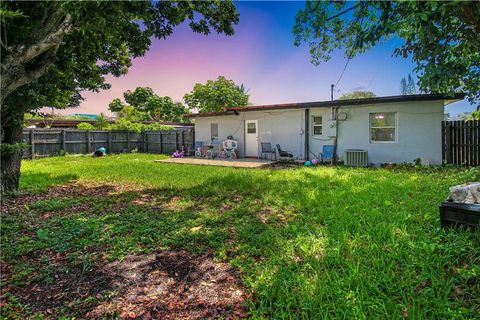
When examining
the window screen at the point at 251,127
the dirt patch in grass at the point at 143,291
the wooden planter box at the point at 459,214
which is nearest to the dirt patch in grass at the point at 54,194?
the dirt patch in grass at the point at 143,291

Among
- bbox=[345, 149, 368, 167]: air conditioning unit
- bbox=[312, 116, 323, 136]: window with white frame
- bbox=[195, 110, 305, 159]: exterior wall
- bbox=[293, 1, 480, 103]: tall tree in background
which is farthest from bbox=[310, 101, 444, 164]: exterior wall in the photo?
bbox=[293, 1, 480, 103]: tall tree in background

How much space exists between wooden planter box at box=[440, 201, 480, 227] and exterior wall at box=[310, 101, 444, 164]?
7.73 meters

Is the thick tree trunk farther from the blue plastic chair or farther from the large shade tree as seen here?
the blue plastic chair

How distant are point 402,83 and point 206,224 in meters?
14.9

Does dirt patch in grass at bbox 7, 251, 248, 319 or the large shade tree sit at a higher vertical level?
the large shade tree

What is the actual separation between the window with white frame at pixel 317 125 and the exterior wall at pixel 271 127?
0.49m

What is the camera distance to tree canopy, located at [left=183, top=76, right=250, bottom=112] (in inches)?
1403

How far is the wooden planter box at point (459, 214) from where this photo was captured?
3.07 m

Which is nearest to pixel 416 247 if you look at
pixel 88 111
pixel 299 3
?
pixel 299 3

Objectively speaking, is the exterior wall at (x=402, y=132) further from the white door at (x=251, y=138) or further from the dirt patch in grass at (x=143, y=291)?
the dirt patch in grass at (x=143, y=291)

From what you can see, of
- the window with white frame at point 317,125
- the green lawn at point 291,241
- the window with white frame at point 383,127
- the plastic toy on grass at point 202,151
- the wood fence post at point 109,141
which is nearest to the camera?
the green lawn at point 291,241

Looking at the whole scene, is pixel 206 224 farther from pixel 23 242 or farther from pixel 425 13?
pixel 425 13

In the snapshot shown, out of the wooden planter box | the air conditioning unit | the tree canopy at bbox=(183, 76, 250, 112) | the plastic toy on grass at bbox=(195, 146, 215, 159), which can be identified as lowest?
the wooden planter box

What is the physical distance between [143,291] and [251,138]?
11.6 metres
